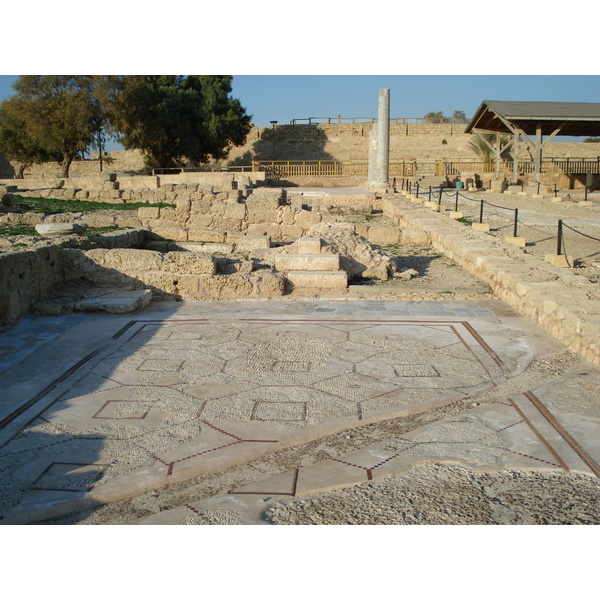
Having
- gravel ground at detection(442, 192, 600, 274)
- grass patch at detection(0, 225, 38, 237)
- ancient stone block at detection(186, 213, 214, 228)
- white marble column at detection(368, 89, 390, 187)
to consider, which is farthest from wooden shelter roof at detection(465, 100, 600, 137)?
grass patch at detection(0, 225, 38, 237)

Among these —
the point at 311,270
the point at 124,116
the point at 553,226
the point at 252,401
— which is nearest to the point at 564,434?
the point at 252,401

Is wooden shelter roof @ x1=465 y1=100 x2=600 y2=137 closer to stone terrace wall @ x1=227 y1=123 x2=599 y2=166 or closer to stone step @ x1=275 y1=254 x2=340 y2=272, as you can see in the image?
stone step @ x1=275 y1=254 x2=340 y2=272

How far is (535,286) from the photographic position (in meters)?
5.67

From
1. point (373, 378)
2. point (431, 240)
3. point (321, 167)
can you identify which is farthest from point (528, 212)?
point (321, 167)

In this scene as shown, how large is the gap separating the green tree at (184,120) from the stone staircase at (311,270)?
990 inches

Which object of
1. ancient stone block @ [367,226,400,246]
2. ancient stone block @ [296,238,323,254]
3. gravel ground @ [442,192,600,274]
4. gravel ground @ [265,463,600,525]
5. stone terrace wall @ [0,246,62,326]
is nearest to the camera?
gravel ground @ [265,463,600,525]

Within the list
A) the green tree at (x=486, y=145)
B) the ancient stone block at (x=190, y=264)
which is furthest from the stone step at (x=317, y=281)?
the green tree at (x=486, y=145)

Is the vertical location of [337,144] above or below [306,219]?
above

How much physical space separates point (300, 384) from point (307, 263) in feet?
11.4

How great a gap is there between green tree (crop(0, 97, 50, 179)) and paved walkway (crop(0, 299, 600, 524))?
30068 mm

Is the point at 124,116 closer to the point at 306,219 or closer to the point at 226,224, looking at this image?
the point at 226,224

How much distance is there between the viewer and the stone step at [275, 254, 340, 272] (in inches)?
285

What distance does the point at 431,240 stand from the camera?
10.8 m

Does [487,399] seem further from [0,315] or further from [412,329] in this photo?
[0,315]
